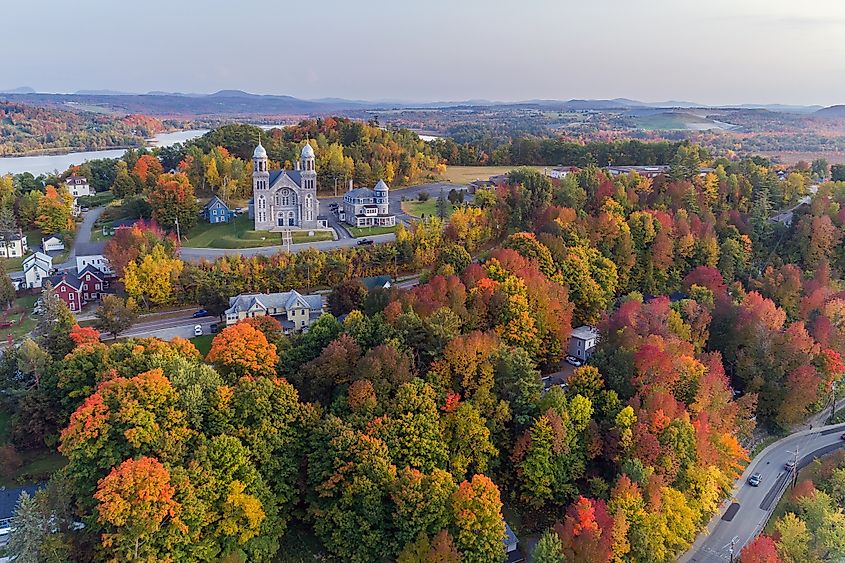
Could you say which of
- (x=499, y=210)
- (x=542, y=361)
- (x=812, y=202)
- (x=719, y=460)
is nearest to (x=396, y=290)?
(x=542, y=361)

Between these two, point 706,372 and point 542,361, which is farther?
point 542,361

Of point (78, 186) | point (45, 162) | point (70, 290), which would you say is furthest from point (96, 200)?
point (45, 162)

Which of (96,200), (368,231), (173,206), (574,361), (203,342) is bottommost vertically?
(574,361)

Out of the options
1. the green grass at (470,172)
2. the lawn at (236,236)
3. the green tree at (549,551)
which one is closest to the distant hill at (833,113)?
the green grass at (470,172)

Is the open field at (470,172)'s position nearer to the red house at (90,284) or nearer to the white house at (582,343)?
the white house at (582,343)

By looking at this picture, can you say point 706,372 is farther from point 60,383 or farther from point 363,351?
point 60,383

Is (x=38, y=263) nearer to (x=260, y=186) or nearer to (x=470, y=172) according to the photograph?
(x=260, y=186)

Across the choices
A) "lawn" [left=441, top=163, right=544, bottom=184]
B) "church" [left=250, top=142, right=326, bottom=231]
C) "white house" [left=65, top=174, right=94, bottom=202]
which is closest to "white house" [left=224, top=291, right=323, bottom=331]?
"church" [left=250, top=142, right=326, bottom=231]
